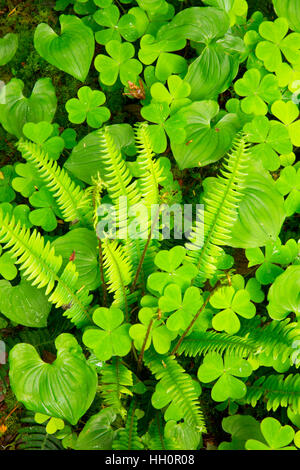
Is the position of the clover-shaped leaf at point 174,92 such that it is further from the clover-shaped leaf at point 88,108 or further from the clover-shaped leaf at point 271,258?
the clover-shaped leaf at point 271,258

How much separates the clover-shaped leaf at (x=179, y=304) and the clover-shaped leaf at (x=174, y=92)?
3.67 feet

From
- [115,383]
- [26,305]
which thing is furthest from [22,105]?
[115,383]

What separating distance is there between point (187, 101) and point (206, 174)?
0.50 m

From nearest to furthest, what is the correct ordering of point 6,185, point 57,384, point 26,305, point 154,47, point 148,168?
point 57,384 < point 148,168 < point 26,305 < point 154,47 < point 6,185

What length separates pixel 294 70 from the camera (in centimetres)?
263

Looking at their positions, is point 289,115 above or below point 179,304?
above

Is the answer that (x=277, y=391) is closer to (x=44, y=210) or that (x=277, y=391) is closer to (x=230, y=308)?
(x=230, y=308)

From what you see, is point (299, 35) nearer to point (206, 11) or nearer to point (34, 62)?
point (206, 11)

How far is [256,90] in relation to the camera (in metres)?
2.59

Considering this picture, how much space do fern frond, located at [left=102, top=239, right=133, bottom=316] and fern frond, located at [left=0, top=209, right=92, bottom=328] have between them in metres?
0.16

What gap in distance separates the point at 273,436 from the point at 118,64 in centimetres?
231

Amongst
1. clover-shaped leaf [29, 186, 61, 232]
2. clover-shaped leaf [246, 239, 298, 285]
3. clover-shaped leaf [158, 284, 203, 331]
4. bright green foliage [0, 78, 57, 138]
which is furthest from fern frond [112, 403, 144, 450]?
bright green foliage [0, 78, 57, 138]

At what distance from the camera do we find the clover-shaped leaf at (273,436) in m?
2.03

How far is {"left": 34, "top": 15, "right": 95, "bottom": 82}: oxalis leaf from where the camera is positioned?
8.29 ft
